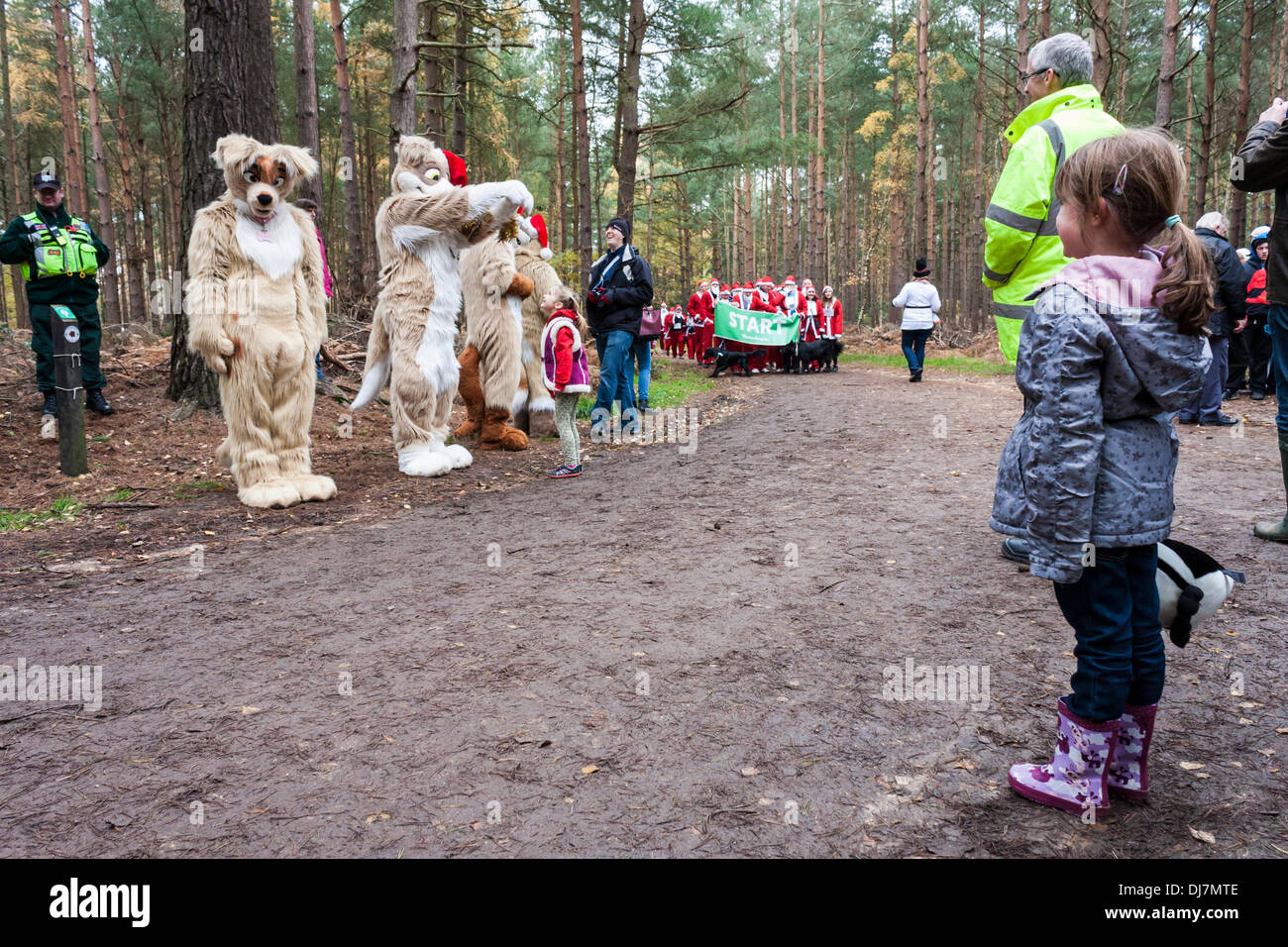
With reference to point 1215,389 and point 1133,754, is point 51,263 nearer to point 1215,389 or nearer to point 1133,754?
point 1133,754

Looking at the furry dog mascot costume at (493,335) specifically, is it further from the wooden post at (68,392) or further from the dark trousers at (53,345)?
the dark trousers at (53,345)

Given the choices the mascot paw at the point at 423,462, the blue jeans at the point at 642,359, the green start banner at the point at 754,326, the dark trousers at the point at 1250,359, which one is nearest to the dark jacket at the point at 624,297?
the blue jeans at the point at 642,359

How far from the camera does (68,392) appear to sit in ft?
21.0

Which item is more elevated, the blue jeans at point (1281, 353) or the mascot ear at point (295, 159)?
the mascot ear at point (295, 159)

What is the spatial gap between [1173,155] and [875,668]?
1.94 meters

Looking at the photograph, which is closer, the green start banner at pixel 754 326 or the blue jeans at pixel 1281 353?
the blue jeans at pixel 1281 353

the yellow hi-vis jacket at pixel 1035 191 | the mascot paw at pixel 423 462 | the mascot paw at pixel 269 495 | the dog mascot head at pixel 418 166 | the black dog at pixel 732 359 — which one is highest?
the dog mascot head at pixel 418 166

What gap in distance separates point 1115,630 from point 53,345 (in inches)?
336

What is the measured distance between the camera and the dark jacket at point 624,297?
8836 mm

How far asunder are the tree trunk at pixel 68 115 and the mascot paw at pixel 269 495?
13465 millimetres

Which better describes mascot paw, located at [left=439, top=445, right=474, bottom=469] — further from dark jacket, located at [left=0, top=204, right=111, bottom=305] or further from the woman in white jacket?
the woman in white jacket
